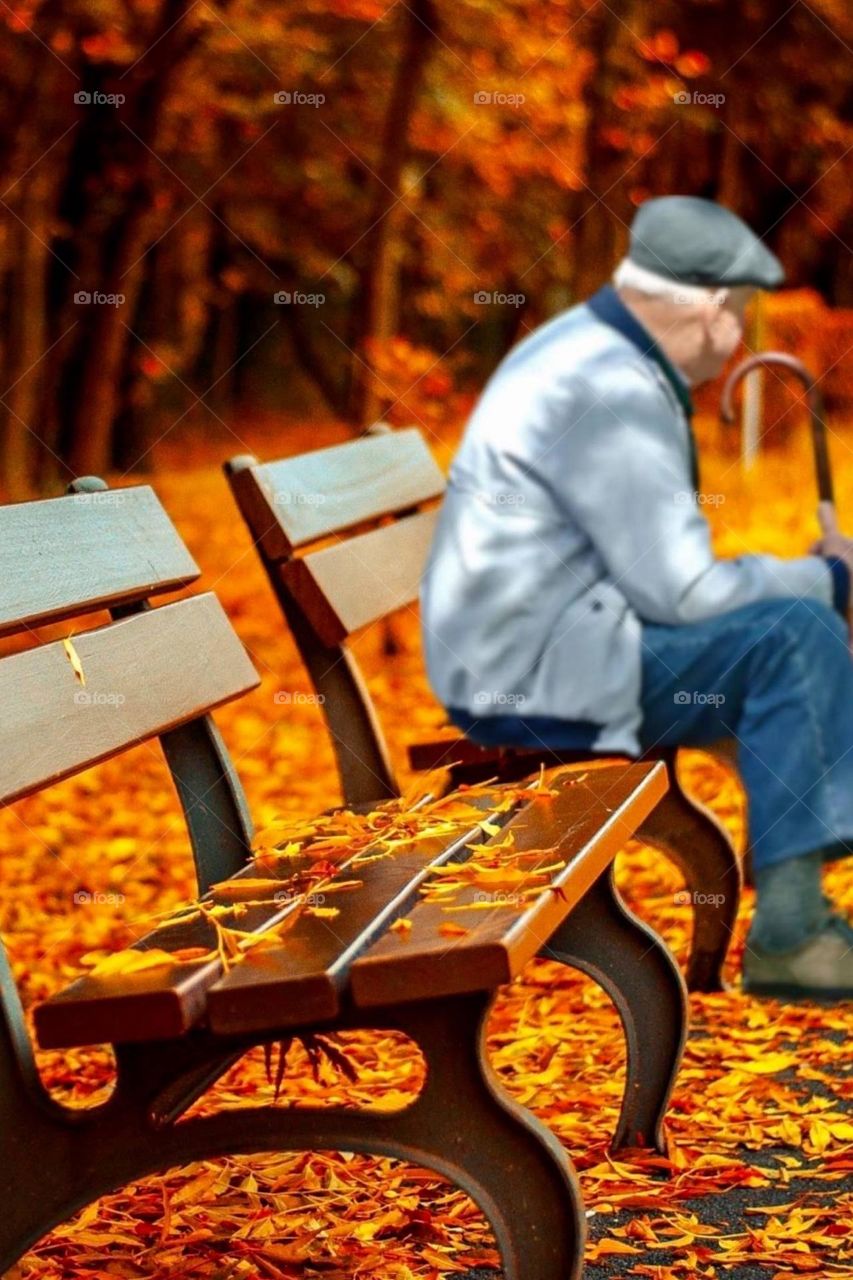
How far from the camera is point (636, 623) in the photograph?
4.38 meters

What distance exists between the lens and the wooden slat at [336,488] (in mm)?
3742

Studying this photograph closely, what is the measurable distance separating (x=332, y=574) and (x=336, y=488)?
17.1 inches

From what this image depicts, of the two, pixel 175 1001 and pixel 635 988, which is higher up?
pixel 175 1001

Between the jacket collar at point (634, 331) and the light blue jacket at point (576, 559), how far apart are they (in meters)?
0.11

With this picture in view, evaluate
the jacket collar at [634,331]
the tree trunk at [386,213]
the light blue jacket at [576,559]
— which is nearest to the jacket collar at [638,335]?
the jacket collar at [634,331]

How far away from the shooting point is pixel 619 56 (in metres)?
15.4

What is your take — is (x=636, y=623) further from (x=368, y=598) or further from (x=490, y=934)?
(x=490, y=934)

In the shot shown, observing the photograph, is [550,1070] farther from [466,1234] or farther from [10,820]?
[10,820]

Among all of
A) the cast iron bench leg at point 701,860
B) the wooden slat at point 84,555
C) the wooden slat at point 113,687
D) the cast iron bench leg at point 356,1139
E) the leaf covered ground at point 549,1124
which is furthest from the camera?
the cast iron bench leg at point 701,860

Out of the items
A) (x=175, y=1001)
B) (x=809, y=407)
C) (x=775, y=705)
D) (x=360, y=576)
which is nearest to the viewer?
(x=175, y=1001)

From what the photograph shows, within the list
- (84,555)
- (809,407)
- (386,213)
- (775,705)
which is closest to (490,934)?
(84,555)

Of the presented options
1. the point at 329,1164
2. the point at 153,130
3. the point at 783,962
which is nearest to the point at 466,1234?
the point at 329,1164

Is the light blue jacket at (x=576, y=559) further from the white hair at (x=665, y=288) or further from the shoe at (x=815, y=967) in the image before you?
the shoe at (x=815, y=967)

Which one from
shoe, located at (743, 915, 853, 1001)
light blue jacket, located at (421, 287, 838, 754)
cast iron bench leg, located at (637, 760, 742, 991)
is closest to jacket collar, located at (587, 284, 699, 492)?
light blue jacket, located at (421, 287, 838, 754)
